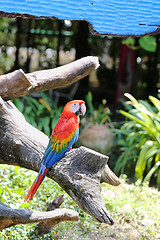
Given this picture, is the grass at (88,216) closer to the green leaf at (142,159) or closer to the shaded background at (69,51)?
the green leaf at (142,159)

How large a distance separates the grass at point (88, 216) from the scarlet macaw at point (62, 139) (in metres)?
0.54

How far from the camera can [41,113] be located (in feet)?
14.7

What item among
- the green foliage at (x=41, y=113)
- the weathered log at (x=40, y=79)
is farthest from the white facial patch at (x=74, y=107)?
the green foliage at (x=41, y=113)

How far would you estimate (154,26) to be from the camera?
49.9 inches

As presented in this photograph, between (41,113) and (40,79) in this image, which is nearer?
(40,79)

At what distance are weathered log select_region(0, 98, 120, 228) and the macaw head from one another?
21cm

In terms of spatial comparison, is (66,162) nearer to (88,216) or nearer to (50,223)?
(50,223)

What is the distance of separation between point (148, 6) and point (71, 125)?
0.65 metres

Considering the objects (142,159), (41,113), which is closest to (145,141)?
(142,159)

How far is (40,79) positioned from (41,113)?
8.22 feet

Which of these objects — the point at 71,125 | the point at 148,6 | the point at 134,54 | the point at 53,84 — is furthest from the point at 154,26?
the point at 134,54

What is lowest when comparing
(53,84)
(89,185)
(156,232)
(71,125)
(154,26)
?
(156,232)

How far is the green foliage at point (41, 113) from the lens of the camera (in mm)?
4223

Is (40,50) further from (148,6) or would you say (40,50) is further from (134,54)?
(148,6)
